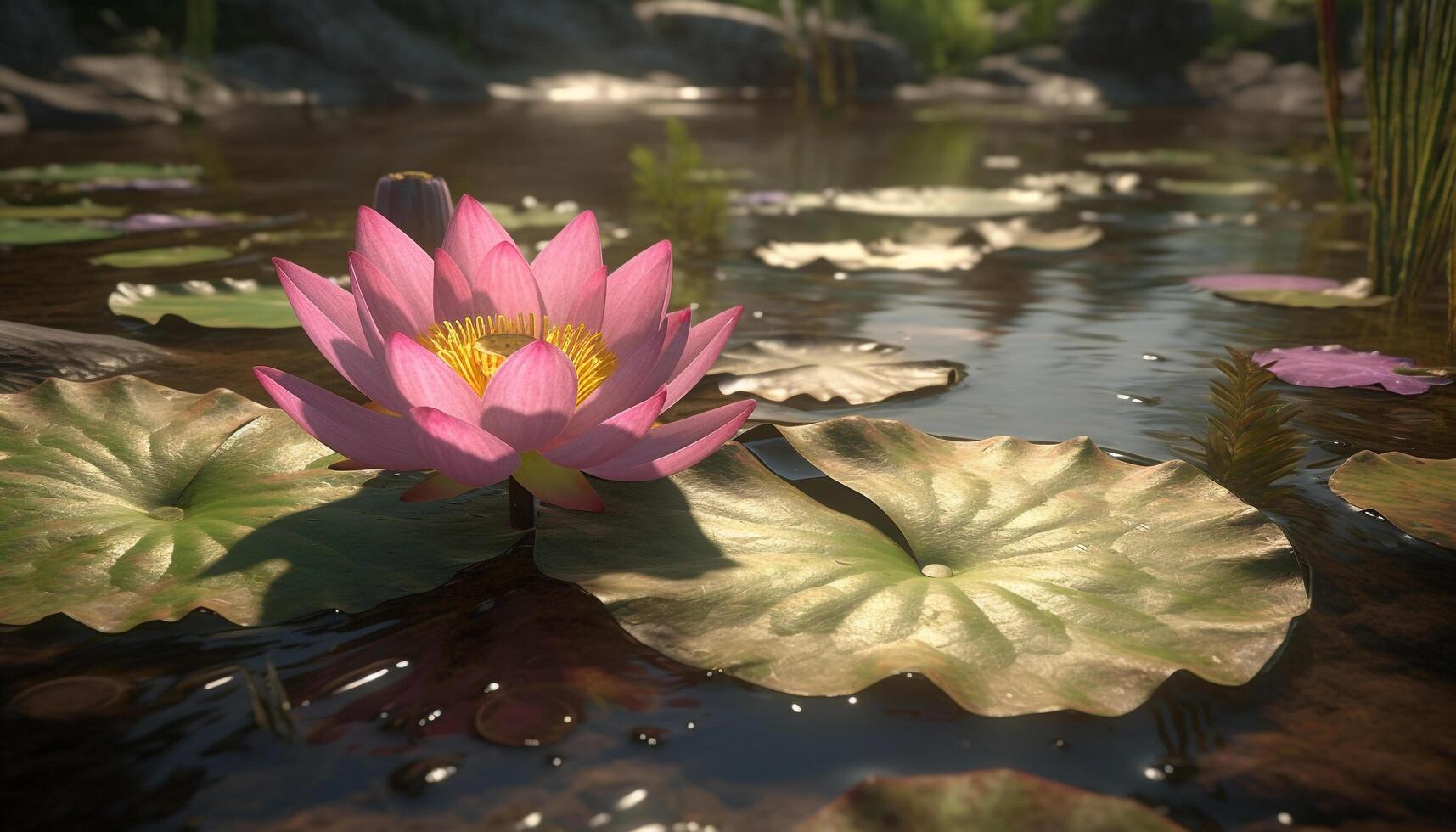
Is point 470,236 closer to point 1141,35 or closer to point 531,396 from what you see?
point 531,396

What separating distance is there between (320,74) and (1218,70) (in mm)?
10302

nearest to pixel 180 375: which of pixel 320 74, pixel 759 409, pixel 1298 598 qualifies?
pixel 759 409

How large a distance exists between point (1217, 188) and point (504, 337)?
12.9 ft

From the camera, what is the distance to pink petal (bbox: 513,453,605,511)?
0.90m

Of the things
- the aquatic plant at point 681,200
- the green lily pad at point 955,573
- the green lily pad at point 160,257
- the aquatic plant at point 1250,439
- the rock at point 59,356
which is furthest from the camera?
the aquatic plant at point 681,200

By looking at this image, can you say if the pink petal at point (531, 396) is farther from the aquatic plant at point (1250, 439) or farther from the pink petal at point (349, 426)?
the aquatic plant at point (1250, 439)

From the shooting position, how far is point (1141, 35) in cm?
1305

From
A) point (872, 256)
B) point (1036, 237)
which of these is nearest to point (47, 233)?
point (872, 256)

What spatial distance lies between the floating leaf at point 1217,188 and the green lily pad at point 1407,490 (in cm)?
321

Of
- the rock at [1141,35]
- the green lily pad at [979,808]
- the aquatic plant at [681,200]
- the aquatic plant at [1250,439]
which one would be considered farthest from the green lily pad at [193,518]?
the rock at [1141,35]

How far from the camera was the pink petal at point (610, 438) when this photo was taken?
85 centimetres

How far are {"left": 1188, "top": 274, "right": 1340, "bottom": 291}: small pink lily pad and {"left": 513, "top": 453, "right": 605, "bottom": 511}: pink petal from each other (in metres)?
1.78

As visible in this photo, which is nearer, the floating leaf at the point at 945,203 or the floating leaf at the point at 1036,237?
the floating leaf at the point at 1036,237

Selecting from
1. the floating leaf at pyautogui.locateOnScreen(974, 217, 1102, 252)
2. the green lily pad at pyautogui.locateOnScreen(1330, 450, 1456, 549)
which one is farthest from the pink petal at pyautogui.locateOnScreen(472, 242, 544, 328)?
the floating leaf at pyautogui.locateOnScreen(974, 217, 1102, 252)
